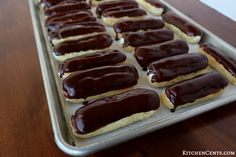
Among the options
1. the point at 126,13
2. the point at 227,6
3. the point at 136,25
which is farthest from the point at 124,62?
the point at 227,6

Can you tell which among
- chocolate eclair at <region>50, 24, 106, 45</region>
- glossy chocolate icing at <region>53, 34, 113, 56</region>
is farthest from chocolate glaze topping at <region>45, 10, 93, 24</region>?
glossy chocolate icing at <region>53, 34, 113, 56</region>

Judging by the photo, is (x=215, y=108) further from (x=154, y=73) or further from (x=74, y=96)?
(x=74, y=96)

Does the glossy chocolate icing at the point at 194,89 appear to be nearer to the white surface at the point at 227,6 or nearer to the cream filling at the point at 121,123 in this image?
the cream filling at the point at 121,123

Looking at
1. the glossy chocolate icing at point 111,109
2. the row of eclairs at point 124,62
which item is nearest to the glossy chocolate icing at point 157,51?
the row of eclairs at point 124,62

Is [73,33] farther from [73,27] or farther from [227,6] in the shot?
[227,6]

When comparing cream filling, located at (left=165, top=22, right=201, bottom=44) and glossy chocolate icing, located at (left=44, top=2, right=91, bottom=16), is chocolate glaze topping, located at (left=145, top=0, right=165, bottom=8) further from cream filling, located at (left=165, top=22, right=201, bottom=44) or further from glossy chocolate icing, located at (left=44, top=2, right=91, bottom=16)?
glossy chocolate icing, located at (left=44, top=2, right=91, bottom=16)
